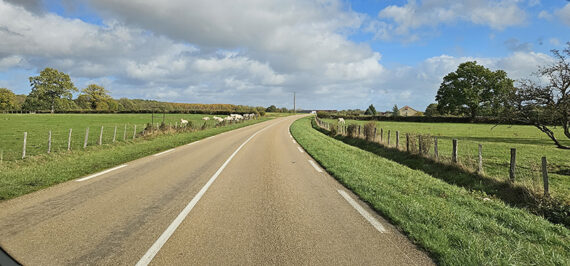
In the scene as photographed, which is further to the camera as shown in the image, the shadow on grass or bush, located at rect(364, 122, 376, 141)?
bush, located at rect(364, 122, 376, 141)

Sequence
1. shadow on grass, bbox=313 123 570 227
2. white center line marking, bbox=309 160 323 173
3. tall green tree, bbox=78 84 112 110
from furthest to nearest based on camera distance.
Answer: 1. tall green tree, bbox=78 84 112 110
2. white center line marking, bbox=309 160 323 173
3. shadow on grass, bbox=313 123 570 227

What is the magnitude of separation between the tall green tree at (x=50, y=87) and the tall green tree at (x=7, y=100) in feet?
32.2

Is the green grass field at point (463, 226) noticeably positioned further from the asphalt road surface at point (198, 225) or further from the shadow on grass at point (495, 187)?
the shadow on grass at point (495, 187)

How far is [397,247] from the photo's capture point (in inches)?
148

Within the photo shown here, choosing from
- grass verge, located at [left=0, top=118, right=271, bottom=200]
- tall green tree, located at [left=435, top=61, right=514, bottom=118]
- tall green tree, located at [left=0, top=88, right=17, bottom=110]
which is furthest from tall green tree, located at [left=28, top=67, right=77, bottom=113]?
tall green tree, located at [left=435, top=61, right=514, bottom=118]

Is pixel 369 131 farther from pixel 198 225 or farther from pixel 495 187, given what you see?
pixel 198 225

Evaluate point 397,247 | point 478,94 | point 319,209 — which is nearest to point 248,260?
point 397,247

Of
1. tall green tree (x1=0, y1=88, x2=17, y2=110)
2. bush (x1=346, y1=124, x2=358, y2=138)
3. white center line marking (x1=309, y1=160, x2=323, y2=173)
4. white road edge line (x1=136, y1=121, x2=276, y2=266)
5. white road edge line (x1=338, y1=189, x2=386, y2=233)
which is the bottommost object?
white road edge line (x1=136, y1=121, x2=276, y2=266)

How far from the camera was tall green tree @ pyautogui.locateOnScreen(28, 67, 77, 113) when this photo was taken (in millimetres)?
85438

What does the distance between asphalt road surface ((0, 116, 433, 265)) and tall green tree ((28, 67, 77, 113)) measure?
103821 millimetres

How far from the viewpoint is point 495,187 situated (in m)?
8.34

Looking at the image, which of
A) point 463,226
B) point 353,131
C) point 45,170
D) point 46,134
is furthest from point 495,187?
point 46,134

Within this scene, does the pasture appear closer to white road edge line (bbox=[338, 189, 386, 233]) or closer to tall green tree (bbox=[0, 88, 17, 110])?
white road edge line (bbox=[338, 189, 386, 233])

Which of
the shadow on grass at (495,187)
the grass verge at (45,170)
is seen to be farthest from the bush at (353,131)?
the grass verge at (45,170)
